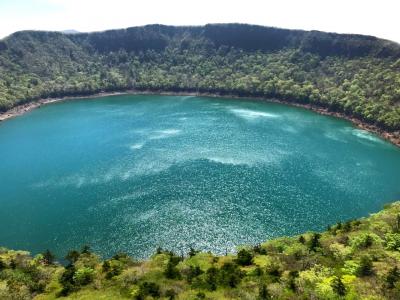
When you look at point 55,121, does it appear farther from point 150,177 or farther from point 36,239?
point 36,239

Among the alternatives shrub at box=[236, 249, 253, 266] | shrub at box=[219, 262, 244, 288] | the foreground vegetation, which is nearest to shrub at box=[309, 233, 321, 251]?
the foreground vegetation

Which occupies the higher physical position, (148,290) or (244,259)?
(148,290)

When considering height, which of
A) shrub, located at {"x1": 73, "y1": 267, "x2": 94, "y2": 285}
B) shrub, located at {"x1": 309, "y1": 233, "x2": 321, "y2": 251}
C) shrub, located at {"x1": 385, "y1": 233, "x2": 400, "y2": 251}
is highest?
shrub, located at {"x1": 385, "y1": 233, "x2": 400, "y2": 251}

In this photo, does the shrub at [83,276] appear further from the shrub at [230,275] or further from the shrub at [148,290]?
the shrub at [230,275]

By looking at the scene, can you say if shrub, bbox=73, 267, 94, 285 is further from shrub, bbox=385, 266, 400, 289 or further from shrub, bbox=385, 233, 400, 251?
shrub, bbox=385, 233, 400, 251

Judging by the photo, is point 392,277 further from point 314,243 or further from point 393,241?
point 314,243

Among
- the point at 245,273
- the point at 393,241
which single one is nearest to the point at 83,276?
the point at 245,273
